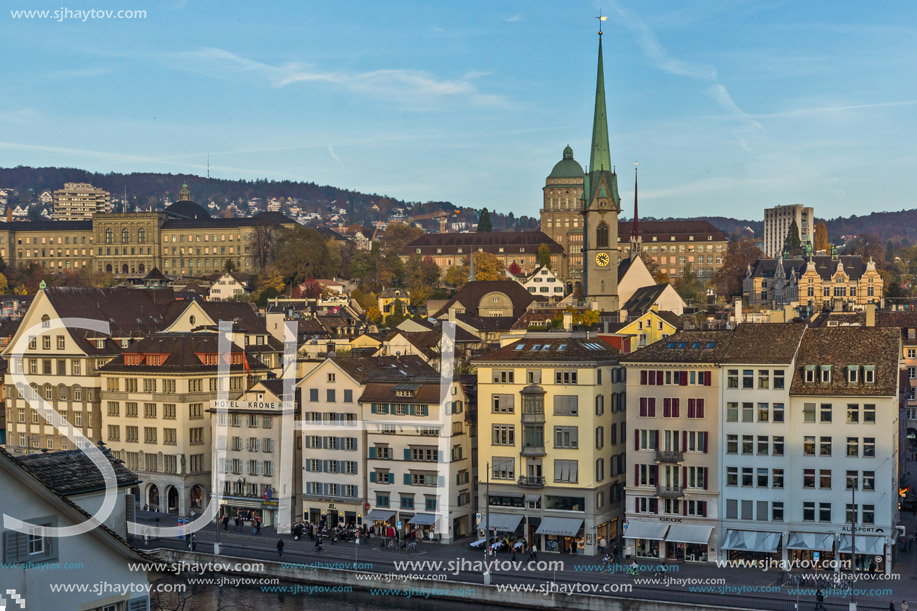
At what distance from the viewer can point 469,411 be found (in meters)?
68.9

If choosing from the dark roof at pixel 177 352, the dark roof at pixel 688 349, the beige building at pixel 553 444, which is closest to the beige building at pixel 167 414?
the dark roof at pixel 177 352

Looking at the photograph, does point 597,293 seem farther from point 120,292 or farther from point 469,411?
point 469,411

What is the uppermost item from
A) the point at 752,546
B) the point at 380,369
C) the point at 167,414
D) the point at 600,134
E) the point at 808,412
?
the point at 600,134

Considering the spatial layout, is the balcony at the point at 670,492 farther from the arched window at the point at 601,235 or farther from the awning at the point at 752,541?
the arched window at the point at 601,235

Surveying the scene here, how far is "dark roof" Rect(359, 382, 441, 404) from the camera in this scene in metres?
66.5

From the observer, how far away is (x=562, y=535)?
62219mm

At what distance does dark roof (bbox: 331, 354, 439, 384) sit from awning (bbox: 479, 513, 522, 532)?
30.8ft

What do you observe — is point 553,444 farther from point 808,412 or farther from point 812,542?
point 812,542

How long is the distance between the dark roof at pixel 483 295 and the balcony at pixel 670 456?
93353 millimetres

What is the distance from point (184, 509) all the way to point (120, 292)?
109 feet

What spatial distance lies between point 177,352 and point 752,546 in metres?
42.9

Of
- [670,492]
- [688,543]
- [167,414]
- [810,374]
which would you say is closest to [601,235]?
[167,414]

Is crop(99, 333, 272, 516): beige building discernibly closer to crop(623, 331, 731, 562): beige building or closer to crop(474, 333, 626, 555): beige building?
crop(474, 333, 626, 555): beige building

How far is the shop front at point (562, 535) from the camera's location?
61188mm
